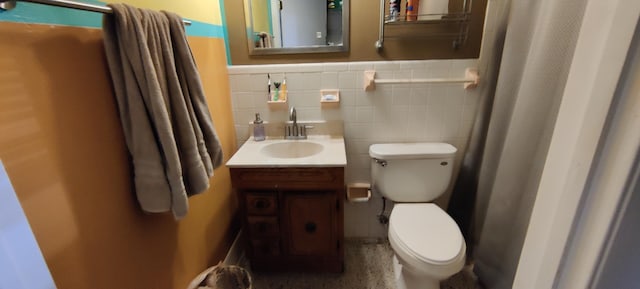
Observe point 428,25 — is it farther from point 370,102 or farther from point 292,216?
point 292,216

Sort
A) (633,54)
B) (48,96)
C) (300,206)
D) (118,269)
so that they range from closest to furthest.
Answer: (633,54) → (48,96) → (118,269) → (300,206)

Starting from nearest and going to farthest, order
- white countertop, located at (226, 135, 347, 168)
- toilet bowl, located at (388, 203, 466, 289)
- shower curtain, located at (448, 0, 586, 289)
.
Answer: shower curtain, located at (448, 0, 586, 289), toilet bowl, located at (388, 203, 466, 289), white countertop, located at (226, 135, 347, 168)

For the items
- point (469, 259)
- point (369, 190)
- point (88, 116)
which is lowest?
point (469, 259)

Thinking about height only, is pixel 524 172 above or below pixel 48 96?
below

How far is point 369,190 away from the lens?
1784 millimetres

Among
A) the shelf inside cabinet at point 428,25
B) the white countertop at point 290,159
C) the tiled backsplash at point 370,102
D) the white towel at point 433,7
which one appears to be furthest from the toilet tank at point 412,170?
the white towel at point 433,7

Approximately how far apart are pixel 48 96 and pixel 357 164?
4.73 ft

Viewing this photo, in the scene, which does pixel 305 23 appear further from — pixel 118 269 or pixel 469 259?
pixel 469 259

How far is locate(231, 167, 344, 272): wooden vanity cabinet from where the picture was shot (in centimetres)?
140

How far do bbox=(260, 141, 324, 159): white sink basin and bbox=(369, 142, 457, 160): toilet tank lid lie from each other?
0.35 metres

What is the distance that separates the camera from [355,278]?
5.36ft

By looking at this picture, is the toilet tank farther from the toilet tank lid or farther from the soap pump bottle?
the soap pump bottle

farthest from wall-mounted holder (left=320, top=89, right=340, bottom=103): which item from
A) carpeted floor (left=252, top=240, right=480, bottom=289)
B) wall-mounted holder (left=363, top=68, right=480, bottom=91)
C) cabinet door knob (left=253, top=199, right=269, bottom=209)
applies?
carpeted floor (left=252, top=240, right=480, bottom=289)

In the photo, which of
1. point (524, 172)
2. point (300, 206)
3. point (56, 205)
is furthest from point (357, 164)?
point (56, 205)
